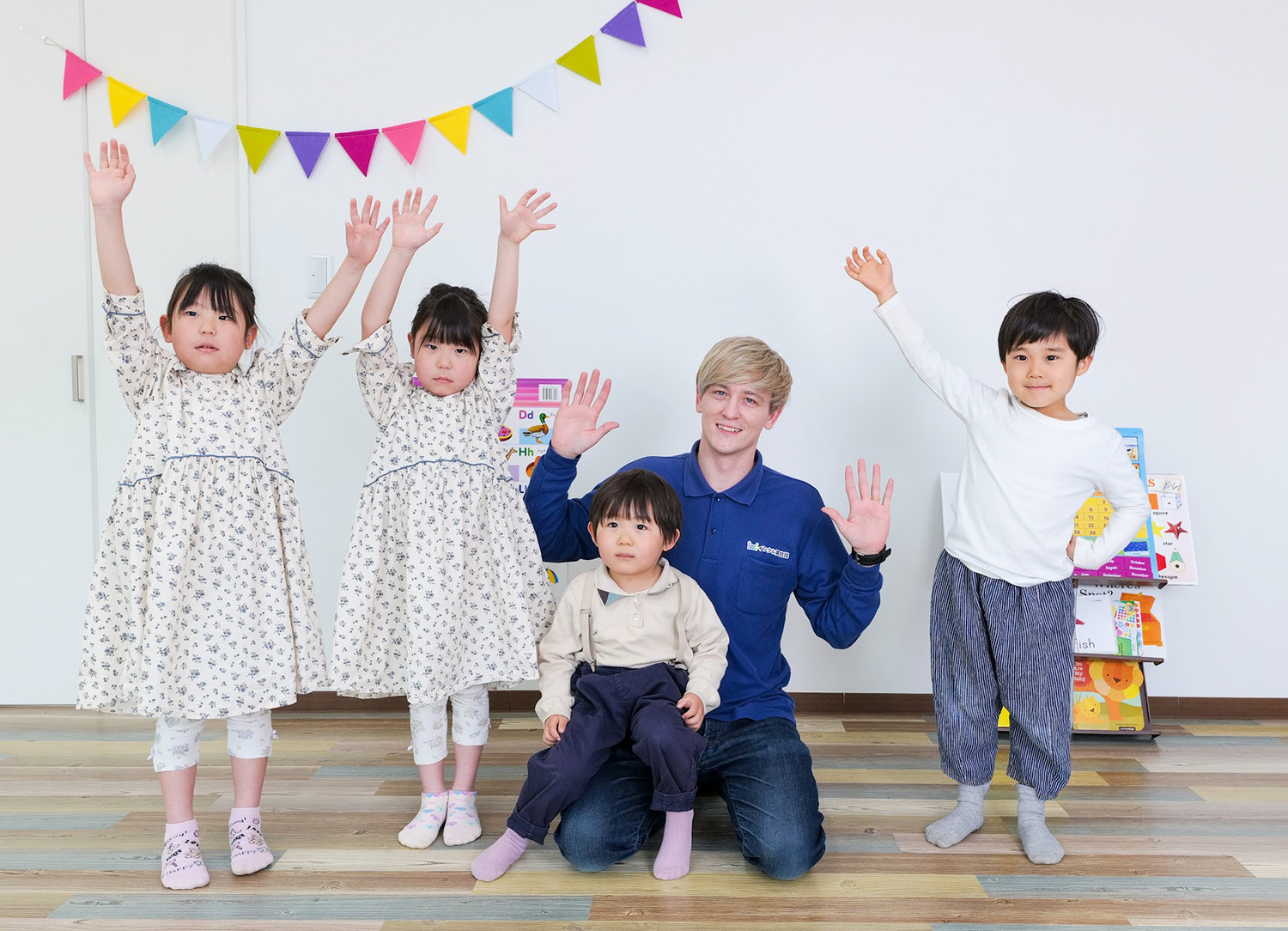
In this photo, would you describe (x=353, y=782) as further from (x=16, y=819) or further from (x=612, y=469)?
(x=612, y=469)

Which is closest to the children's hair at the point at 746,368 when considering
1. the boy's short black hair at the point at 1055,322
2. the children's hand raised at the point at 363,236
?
the boy's short black hair at the point at 1055,322

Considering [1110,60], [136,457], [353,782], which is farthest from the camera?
[1110,60]

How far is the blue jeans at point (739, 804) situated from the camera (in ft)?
5.65

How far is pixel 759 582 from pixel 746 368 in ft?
1.47

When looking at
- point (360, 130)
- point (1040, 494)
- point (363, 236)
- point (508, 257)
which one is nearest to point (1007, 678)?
point (1040, 494)

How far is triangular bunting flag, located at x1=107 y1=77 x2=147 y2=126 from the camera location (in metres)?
2.75

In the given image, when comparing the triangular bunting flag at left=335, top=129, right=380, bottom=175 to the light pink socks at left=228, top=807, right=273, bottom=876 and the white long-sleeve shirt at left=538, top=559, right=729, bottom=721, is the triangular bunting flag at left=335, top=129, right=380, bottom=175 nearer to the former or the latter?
the white long-sleeve shirt at left=538, top=559, right=729, bottom=721

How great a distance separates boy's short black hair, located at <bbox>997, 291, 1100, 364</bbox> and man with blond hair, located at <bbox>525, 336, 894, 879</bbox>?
0.41m

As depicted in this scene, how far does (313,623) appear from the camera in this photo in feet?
6.11

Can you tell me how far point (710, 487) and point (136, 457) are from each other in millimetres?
1122

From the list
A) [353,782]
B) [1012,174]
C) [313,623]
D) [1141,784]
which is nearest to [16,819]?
[353,782]

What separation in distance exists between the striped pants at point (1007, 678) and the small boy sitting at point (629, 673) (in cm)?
51

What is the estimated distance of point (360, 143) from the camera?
9.02 ft

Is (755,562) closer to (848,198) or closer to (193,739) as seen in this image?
(193,739)
